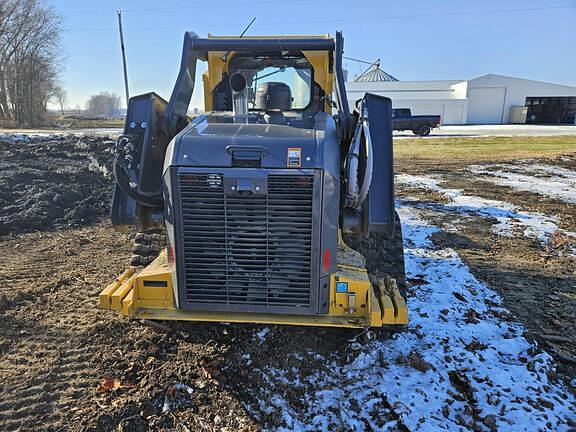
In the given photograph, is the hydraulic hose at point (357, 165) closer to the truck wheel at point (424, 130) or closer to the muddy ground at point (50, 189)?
the muddy ground at point (50, 189)

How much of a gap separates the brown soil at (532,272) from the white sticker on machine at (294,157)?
2.68 metres

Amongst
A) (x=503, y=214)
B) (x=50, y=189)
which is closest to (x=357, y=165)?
(x=503, y=214)

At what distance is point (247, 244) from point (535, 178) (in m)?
12.3

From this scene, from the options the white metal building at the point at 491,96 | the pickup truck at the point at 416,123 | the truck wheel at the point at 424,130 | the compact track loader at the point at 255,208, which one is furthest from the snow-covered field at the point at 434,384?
the white metal building at the point at 491,96

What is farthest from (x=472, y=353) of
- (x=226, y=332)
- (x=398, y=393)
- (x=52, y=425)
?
(x=52, y=425)

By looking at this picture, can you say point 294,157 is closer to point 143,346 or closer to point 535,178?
point 143,346

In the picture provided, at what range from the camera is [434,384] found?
3.37m

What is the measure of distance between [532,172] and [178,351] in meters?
13.6

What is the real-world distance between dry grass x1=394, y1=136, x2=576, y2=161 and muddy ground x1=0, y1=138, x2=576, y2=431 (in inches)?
508

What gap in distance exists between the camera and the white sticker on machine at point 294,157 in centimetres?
302

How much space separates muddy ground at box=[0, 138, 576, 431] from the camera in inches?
120

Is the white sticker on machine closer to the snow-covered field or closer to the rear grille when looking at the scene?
the rear grille

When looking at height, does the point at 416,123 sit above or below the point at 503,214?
above

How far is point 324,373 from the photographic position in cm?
352
